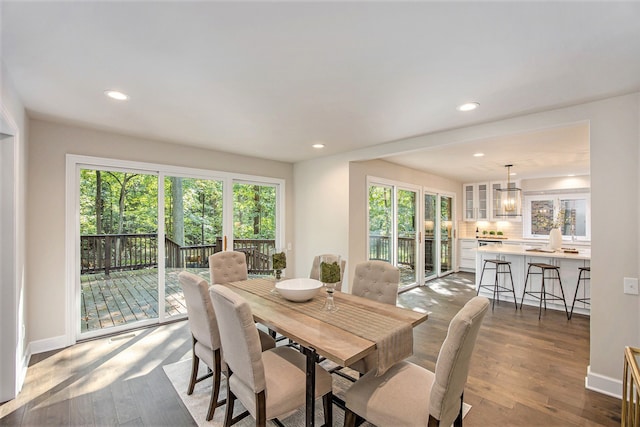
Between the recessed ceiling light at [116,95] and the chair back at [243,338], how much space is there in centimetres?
188

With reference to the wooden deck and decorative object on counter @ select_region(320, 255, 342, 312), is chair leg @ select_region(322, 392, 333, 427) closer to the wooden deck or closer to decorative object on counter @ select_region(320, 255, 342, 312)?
decorative object on counter @ select_region(320, 255, 342, 312)

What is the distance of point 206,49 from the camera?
5.80ft

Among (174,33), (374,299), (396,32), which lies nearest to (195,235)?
(374,299)

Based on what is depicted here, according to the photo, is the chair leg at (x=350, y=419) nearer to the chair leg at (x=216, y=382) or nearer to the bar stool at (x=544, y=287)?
the chair leg at (x=216, y=382)

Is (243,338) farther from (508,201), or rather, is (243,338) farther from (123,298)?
(508,201)

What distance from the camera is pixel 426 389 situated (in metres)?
1.62

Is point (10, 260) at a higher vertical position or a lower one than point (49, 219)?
lower

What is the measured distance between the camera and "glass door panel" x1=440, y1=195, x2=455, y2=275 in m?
7.18

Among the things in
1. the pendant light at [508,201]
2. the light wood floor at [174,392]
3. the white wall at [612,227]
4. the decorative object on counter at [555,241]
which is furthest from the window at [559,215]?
the white wall at [612,227]

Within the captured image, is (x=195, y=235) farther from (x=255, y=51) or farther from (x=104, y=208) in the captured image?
(x=255, y=51)

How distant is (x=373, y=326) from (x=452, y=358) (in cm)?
55

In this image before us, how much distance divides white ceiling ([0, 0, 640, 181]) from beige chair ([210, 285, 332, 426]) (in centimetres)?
147

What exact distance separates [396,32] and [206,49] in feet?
3.65

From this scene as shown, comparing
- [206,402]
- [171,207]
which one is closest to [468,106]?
[206,402]
